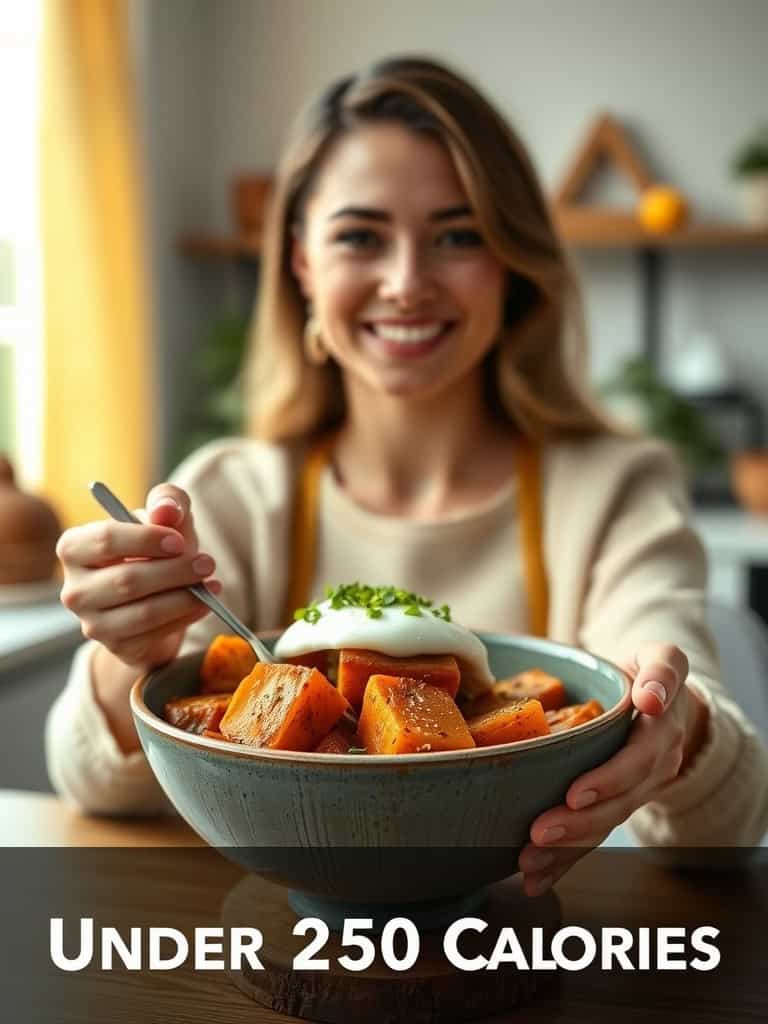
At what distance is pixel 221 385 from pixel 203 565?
3302 millimetres

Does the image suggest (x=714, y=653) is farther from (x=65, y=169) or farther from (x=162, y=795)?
(x=65, y=169)

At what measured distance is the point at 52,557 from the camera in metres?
2.44

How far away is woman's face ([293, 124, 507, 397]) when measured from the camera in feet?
4.68

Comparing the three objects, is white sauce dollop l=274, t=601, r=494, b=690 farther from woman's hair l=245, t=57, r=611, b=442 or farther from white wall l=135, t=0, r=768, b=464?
white wall l=135, t=0, r=768, b=464

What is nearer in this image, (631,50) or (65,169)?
(65,169)

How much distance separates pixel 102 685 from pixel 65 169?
2.66 metres

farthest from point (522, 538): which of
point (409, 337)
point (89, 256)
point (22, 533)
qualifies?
point (89, 256)

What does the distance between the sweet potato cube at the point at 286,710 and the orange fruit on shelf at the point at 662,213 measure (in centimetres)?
332

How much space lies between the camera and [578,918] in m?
0.86

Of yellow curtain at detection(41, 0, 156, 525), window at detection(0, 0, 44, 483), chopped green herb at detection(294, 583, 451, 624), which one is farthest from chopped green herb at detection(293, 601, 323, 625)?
window at detection(0, 0, 44, 483)

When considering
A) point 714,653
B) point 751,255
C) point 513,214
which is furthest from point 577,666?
point 751,255

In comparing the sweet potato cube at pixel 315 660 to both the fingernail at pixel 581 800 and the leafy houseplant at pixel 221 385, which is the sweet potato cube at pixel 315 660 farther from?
the leafy houseplant at pixel 221 385

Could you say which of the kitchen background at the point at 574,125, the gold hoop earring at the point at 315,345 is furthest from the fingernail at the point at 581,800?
the kitchen background at the point at 574,125

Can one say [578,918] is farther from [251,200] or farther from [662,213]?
[251,200]
